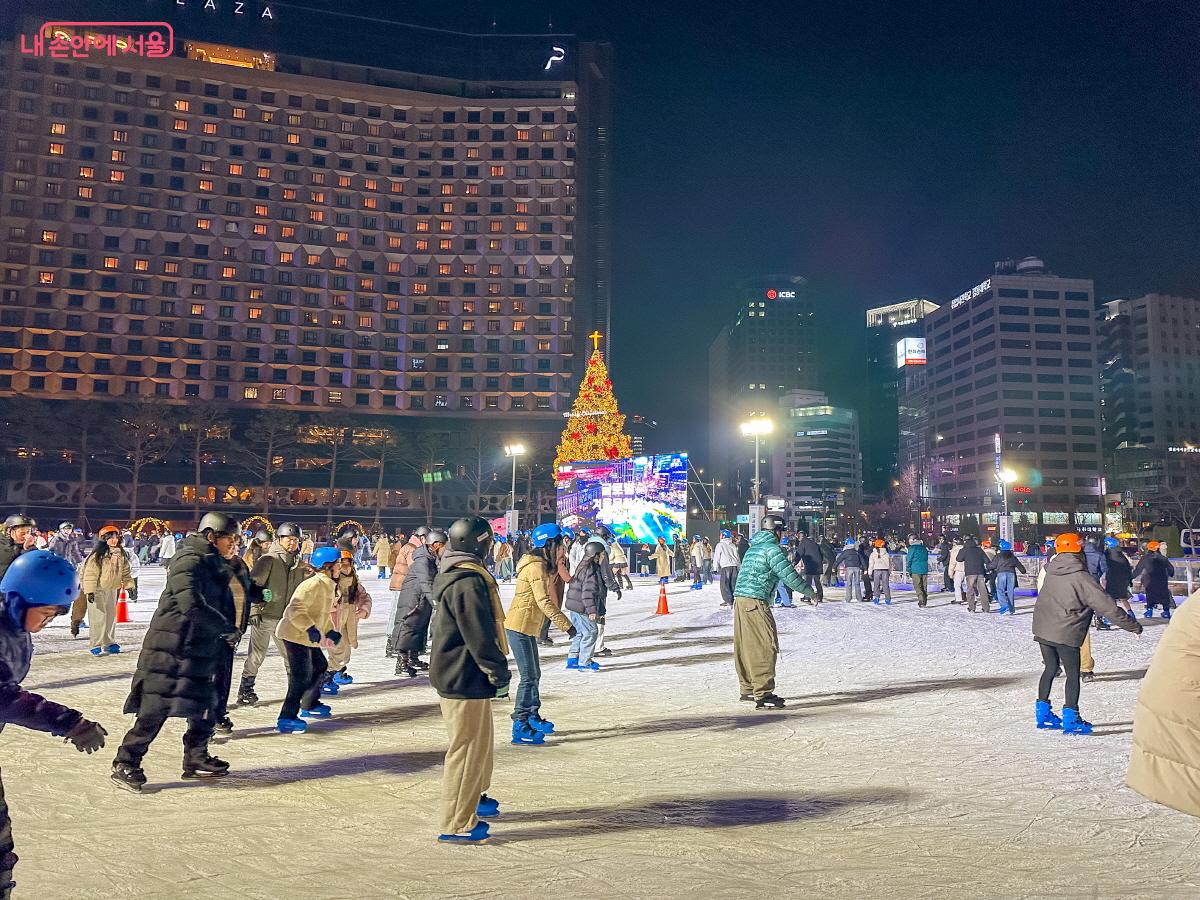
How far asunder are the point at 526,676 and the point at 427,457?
199 ft

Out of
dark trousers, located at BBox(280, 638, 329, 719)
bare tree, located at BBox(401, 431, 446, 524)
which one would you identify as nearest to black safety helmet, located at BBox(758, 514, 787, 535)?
dark trousers, located at BBox(280, 638, 329, 719)

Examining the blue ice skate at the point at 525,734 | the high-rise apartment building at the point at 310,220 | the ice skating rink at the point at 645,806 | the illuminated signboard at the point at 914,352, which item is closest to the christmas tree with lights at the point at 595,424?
the high-rise apartment building at the point at 310,220

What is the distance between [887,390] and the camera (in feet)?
614

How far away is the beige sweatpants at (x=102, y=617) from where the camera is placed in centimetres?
1225

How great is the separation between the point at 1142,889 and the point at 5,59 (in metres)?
102

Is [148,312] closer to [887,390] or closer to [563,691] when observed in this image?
[563,691]

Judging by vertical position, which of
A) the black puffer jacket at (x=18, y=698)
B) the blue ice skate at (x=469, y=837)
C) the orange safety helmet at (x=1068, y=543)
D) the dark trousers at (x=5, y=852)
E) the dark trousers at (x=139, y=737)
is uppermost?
the orange safety helmet at (x=1068, y=543)

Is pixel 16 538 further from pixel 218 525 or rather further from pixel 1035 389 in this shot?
pixel 1035 389

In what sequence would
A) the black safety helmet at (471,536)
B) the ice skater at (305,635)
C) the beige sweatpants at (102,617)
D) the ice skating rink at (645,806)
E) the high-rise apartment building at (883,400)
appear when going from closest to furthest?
the ice skating rink at (645,806)
the black safety helmet at (471,536)
the ice skater at (305,635)
the beige sweatpants at (102,617)
the high-rise apartment building at (883,400)

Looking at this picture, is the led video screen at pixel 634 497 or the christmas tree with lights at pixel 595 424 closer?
the led video screen at pixel 634 497

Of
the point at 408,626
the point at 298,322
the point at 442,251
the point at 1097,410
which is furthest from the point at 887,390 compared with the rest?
the point at 408,626

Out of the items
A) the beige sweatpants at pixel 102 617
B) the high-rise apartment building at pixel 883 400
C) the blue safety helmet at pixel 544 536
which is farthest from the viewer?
the high-rise apartment building at pixel 883 400

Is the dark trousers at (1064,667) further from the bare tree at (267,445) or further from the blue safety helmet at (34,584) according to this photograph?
the bare tree at (267,445)

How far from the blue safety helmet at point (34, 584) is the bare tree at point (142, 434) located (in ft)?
206
